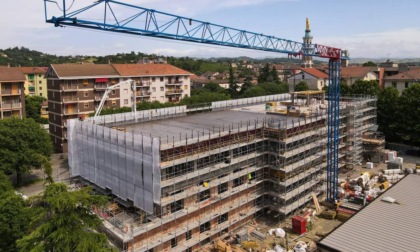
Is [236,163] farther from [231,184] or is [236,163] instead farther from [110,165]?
[110,165]

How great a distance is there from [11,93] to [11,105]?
80.4 inches

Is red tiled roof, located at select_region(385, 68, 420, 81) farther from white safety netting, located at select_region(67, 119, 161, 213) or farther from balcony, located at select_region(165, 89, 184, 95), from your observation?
white safety netting, located at select_region(67, 119, 161, 213)

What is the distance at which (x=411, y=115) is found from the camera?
51250 mm

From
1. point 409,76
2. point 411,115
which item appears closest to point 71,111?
point 411,115

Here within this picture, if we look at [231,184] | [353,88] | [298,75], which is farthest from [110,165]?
[298,75]

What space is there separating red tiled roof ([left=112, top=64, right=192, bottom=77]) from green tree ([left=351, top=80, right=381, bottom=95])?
35683 mm

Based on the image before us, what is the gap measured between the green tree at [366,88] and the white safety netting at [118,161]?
151ft

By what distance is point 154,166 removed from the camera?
2408 centimetres

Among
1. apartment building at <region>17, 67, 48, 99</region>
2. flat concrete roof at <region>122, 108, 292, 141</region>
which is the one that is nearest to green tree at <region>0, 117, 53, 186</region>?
flat concrete roof at <region>122, 108, 292, 141</region>

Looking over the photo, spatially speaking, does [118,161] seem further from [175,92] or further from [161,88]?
[175,92]

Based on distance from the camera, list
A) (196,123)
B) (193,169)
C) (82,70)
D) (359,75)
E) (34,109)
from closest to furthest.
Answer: (193,169) < (196,123) < (82,70) < (34,109) < (359,75)

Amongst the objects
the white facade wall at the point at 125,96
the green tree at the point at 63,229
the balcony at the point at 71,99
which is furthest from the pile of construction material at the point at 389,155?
the balcony at the point at 71,99

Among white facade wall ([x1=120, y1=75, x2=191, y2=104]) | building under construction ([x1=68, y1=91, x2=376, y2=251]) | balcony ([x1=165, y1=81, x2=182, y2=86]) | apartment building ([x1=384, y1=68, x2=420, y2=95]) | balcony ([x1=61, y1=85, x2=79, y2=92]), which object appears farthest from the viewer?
balcony ([x1=165, y1=81, x2=182, y2=86])

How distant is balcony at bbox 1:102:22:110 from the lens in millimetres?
59844
